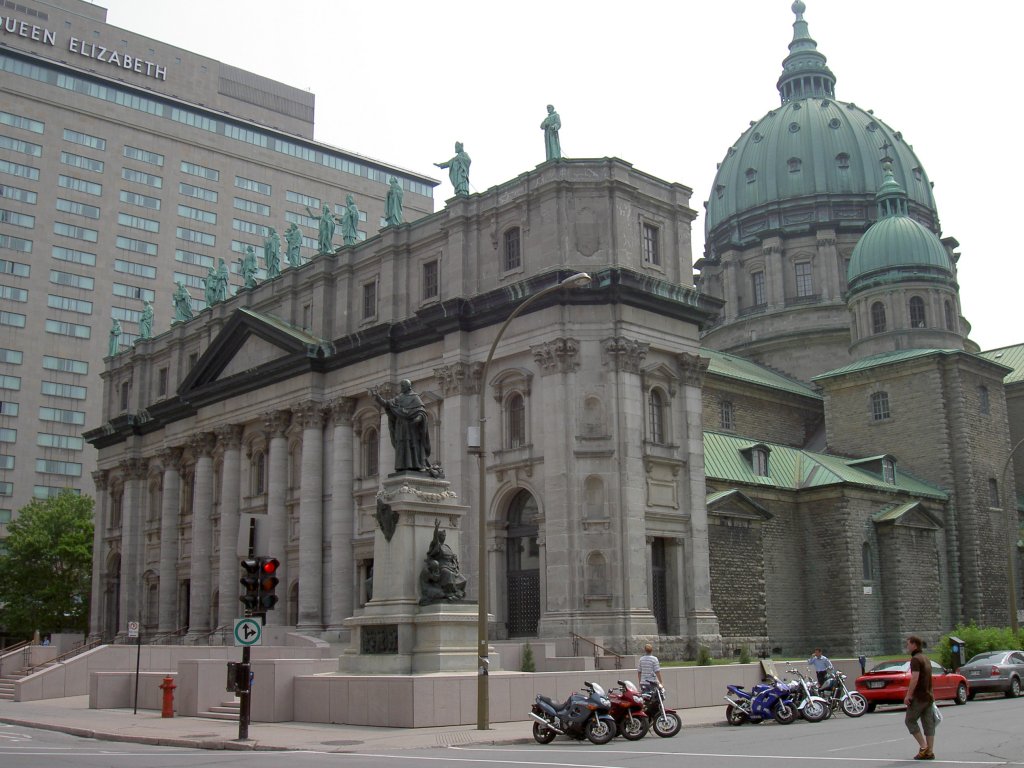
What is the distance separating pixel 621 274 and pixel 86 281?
2854 inches

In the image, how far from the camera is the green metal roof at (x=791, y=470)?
51.8m

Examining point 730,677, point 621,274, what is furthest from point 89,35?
point 730,677

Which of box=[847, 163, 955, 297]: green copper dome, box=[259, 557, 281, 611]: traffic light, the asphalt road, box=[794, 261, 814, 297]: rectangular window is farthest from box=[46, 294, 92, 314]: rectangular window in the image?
box=[259, 557, 281, 611]: traffic light

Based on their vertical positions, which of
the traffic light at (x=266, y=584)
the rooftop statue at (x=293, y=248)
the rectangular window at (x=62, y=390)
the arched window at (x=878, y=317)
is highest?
the rectangular window at (x=62, y=390)

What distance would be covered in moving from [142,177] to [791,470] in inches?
2904

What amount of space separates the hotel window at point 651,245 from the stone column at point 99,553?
41.7m

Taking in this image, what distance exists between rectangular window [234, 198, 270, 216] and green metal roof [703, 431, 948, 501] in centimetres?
6924

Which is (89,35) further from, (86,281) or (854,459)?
(854,459)

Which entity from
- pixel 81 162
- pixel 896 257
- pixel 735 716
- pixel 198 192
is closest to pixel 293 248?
pixel 896 257

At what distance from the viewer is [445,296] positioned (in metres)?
47.6

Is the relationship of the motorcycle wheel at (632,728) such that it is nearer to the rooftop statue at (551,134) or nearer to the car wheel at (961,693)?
the car wheel at (961,693)

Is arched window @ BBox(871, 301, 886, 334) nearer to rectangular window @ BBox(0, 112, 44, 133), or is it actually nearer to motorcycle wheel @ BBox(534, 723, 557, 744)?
motorcycle wheel @ BBox(534, 723, 557, 744)

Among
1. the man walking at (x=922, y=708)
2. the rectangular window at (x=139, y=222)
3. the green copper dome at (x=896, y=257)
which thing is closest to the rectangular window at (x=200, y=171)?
the rectangular window at (x=139, y=222)

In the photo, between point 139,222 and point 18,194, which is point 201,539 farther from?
point 139,222
